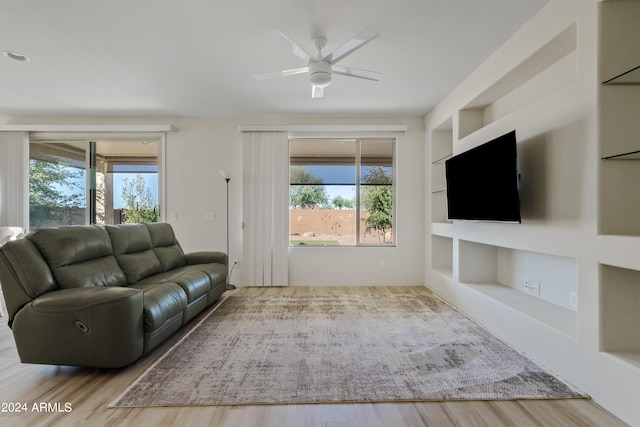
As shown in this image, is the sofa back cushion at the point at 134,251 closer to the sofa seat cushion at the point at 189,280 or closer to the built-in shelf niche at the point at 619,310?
the sofa seat cushion at the point at 189,280

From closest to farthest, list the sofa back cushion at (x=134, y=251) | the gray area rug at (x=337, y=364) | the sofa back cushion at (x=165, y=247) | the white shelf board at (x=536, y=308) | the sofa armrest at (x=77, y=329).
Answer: the gray area rug at (x=337, y=364) < the sofa armrest at (x=77, y=329) < the white shelf board at (x=536, y=308) < the sofa back cushion at (x=134, y=251) < the sofa back cushion at (x=165, y=247)

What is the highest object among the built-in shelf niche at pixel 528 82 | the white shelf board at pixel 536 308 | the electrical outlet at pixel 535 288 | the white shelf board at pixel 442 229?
the built-in shelf niche at pixel 528 82

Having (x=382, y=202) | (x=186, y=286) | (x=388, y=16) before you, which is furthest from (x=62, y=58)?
(x=382, y=202)

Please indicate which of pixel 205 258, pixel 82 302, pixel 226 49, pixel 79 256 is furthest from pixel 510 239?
pixel 79 256

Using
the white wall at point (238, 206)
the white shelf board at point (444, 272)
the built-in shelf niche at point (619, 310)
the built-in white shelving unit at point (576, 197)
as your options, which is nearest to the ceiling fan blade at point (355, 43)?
the built-in white shelving unit at point (576, 197)

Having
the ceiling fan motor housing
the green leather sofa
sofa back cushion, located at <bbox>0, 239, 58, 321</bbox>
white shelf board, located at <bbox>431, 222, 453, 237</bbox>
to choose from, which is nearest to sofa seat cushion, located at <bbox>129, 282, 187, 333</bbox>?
the green leather sofa

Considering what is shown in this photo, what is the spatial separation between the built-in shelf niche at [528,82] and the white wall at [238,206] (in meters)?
1.23

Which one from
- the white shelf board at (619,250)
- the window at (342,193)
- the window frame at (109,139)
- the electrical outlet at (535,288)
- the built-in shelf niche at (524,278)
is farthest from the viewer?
the window at (342,193)

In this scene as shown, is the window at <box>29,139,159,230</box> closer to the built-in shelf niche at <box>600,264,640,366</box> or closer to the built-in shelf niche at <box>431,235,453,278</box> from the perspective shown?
the built-in shelf niche at <box>431,235,453,278</box>

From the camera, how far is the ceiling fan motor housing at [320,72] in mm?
2574

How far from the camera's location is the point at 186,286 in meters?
2.86

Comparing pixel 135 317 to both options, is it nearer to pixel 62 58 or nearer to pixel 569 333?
pixel 62 58

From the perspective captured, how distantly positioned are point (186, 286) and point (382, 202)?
10.2 feet

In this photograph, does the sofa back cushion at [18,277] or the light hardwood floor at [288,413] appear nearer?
the light hardwood floor at [288,413]
